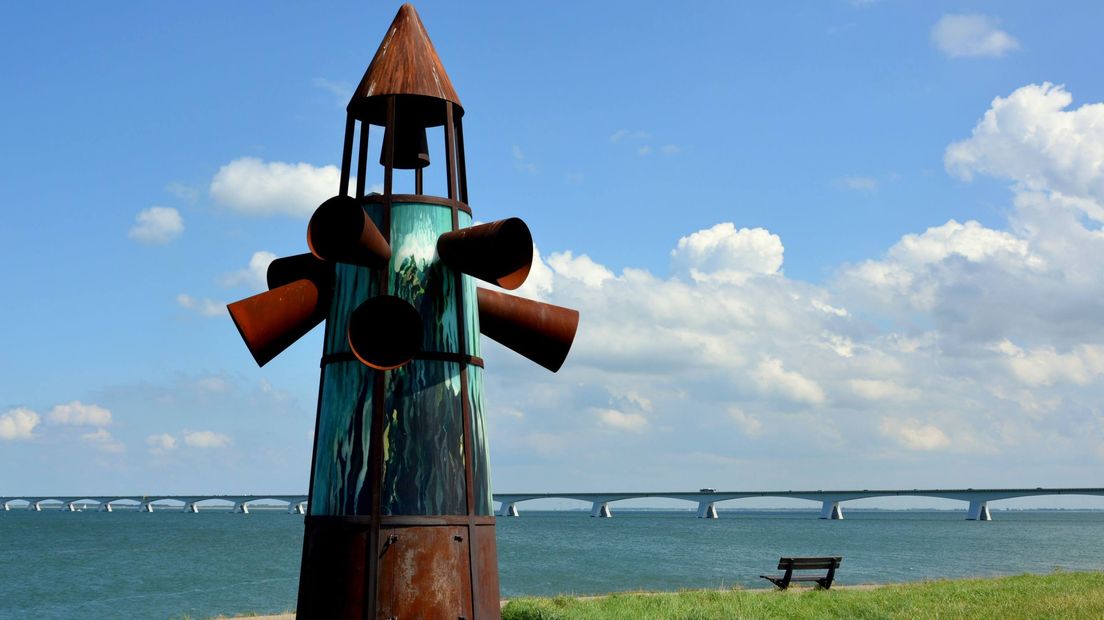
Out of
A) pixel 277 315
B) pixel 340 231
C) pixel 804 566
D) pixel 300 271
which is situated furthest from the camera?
pixel 804 566

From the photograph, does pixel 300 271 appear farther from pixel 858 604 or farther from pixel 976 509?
pixel 976 509

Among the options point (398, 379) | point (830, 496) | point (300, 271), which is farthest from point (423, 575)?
point (830, 496)

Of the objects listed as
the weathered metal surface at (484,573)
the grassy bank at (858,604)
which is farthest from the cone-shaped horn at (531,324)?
the grassy bank at (858,604)

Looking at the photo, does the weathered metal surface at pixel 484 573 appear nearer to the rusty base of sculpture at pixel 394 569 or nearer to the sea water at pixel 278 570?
the rusty base of sculpture at pixel 394 569

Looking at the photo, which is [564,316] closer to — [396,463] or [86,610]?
[396,463]

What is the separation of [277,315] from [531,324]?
2.31 m

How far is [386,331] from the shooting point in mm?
8141

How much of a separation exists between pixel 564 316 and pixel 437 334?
1.45 m

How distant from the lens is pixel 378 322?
813cm

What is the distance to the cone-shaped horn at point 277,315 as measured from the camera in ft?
29.0

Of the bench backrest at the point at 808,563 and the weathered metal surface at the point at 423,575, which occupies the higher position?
the weathered metal surface at the point at 423,575

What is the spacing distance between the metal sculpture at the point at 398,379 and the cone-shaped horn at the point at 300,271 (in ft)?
0.05

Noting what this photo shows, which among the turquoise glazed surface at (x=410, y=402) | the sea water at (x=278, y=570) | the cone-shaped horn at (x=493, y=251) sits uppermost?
the cone-shaped horn at (x=493, y=251)

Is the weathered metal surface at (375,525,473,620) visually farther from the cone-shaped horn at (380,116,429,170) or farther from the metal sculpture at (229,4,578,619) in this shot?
the cone-shaped horn at (380,116,429,170)
